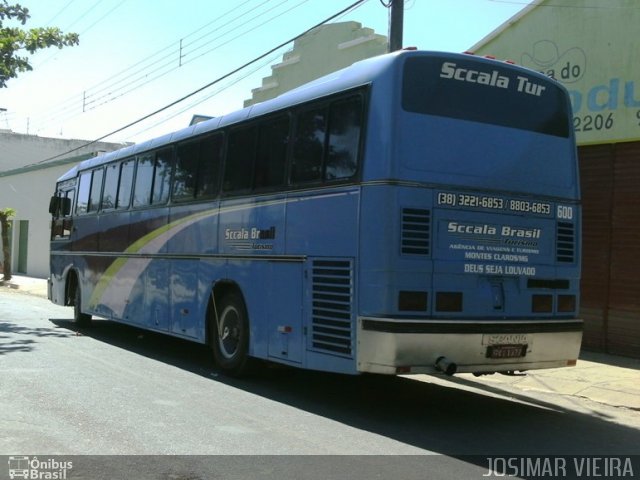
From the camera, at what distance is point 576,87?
1136cm

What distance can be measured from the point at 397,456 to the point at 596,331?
6789 mm

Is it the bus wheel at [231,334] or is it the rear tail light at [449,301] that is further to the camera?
the bus wheel at [231,334]

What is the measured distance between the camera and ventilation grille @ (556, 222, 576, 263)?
23.8ft

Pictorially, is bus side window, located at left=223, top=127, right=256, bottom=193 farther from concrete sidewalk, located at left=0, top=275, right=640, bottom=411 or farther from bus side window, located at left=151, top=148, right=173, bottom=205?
concrete sidewalk, located at left=0, top=275, right=640, bottom=411

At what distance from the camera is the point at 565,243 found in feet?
24.1

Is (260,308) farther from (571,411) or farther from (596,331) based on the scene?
(596,331)

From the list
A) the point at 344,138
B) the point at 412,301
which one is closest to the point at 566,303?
the point at 412,301

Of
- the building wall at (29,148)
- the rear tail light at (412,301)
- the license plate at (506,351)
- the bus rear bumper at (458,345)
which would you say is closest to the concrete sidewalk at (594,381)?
the bus rear bumper at (458,345)

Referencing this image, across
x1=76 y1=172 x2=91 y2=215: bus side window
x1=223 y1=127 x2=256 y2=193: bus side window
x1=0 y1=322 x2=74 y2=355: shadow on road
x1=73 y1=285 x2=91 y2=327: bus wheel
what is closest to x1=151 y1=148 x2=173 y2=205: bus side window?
x1=223 y1=127 x2=256 y2=193: bus side window

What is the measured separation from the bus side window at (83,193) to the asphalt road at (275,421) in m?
4.78

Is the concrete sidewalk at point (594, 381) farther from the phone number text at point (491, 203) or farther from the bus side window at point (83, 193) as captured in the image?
the bus side window at point (83, 193)

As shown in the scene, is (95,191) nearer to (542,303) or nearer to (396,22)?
(396,22)

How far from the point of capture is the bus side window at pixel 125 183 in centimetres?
1202

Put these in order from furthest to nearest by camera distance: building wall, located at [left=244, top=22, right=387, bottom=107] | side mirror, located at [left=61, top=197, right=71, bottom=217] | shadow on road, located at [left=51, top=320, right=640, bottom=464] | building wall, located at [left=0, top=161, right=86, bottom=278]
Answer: building wall, located at [left=0, top=161, right=86, bottom=278]
building wall, located at [left=244, top=22, right=387, bottom=107]
side mirror, located at [left=61, top=197, right=71, bottom=217]
shadow on road, located at [left=51, top=320, right=640, bottom=464]
